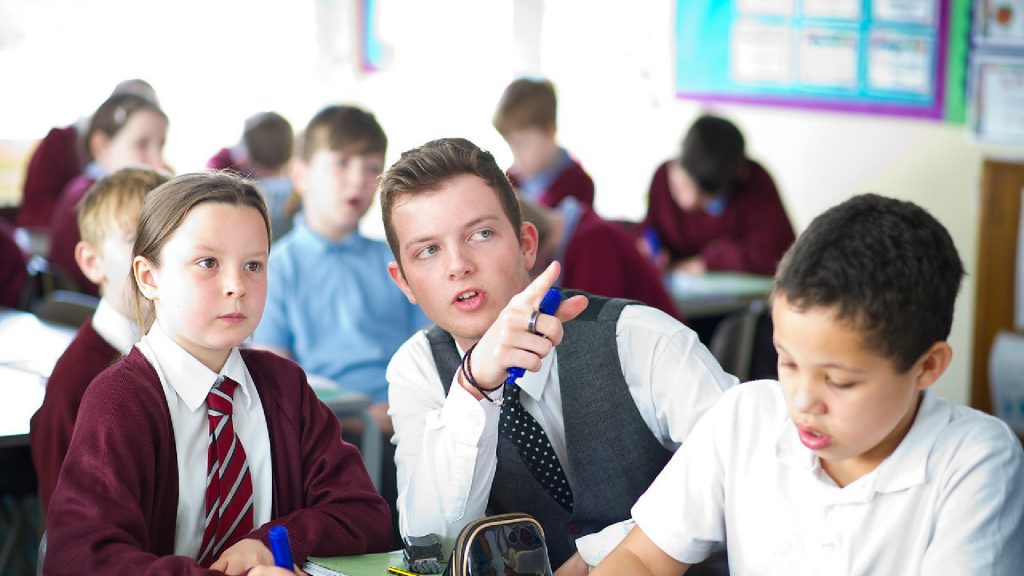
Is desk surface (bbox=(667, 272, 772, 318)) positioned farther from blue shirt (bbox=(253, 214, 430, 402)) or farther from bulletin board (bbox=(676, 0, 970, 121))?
bulletin board (bbox=(676, 0, 970, 121))

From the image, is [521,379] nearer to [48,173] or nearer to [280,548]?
[280,548]

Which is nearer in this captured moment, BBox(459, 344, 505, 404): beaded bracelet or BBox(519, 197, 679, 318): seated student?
BBox(459, 344, 505, 404): beaded bracelet

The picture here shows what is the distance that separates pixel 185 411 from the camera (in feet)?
5.06

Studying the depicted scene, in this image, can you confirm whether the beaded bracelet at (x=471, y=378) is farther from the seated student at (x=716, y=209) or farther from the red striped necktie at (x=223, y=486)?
the seated student at (x=716, y=209)

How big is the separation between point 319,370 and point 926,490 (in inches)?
83.4

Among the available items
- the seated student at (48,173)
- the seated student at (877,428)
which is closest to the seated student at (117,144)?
the seated student at (48,173)

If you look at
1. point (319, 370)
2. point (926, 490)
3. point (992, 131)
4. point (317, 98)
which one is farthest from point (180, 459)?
point (317, 98)

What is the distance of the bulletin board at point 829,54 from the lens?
5.06 meters

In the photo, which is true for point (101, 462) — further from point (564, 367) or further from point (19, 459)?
point (19, 459)

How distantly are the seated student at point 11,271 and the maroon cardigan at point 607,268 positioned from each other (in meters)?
1.81

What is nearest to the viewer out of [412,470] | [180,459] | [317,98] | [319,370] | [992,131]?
[180,459]

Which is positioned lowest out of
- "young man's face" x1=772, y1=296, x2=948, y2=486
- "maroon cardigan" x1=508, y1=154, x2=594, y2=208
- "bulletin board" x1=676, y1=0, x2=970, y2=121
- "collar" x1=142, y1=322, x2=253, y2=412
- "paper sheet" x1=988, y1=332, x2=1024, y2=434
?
"paper sheet" x1=988, y1=332, x2=1024, y2=434

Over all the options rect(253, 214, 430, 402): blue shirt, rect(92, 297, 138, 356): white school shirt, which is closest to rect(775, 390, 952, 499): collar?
rect(92, 297, 138, 356): white school shirt

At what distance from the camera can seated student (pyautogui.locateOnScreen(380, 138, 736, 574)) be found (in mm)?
1669
